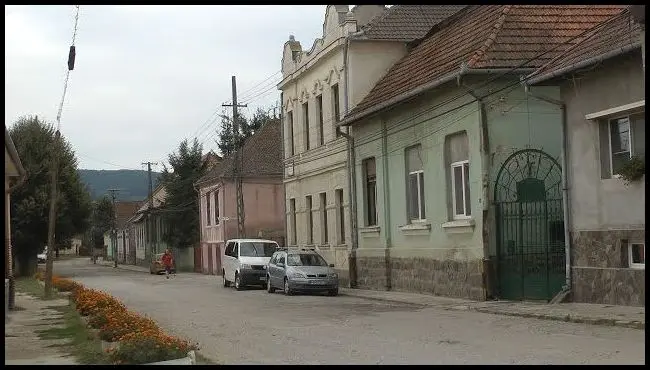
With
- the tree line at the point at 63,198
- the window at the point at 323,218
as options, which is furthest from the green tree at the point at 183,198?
the window at the point at 323,218

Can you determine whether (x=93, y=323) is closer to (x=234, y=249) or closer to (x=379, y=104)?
(x=379, y=104)

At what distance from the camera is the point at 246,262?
31406mm

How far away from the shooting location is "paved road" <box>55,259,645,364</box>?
11.1m

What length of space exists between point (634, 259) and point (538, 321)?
2387 mm

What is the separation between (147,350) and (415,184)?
52.3 ft

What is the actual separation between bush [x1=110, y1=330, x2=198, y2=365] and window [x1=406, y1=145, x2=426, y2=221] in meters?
14.7

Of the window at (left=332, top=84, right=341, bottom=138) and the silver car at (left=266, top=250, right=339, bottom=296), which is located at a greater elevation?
the window at (left=332, top=84, right=341, bottom=138)

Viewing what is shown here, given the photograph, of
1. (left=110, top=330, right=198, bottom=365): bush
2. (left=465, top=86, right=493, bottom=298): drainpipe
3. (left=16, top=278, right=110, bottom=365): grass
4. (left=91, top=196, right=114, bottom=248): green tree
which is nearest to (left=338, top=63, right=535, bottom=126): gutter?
→ (left=465, top=86, right=493, bottom=298): drainpipe

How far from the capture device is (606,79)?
16938 mm

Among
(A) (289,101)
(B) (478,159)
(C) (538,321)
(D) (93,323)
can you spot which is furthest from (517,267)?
(A) (289,101)

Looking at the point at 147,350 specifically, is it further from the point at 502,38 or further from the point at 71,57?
the point at 502,38

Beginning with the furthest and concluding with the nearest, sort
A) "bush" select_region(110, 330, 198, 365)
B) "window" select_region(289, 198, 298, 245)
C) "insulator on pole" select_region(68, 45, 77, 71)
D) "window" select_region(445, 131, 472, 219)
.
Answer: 1. "window" select_region(289, 198, 298, 245)
2. "window" select_region(445, 131, 472, 219)
3. "insulator on pole" select_region(68, 45, 77, 71)
4. "bush" select_region(110, 330, 198, 365)

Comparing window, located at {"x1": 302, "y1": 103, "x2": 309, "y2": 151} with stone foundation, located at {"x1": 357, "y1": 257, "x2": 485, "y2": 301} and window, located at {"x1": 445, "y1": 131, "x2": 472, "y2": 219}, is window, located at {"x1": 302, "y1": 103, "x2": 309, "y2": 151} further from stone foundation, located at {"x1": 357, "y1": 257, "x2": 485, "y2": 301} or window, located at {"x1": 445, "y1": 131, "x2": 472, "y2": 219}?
window, located at {"x1": 445, "y1": 131, "x2": 472, "y2": 219}

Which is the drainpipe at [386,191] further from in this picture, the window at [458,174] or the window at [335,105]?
the window at [458,174]
